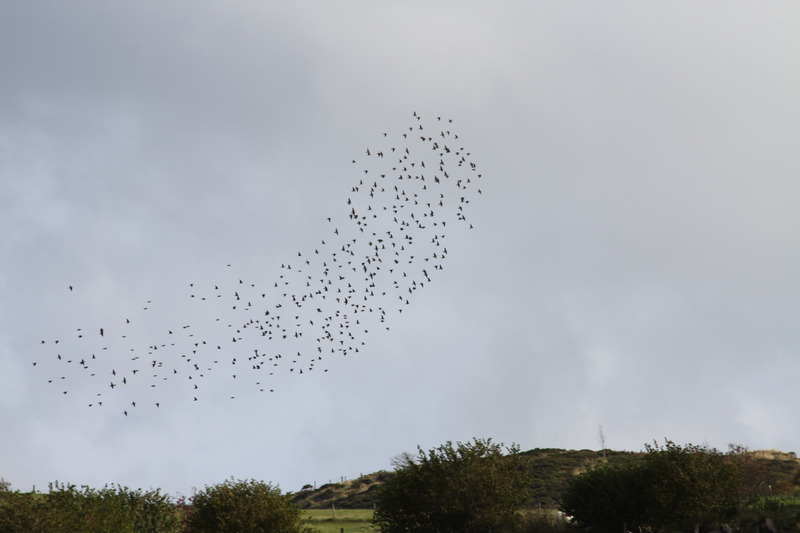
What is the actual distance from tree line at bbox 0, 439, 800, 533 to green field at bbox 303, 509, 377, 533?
22412 mm

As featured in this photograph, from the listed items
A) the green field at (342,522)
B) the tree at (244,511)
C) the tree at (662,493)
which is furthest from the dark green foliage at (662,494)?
the green field at (342,522)

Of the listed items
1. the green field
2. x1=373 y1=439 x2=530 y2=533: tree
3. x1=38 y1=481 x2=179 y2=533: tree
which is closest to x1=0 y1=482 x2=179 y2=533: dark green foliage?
x1=38 y1=481 x2=179 y2=533: tree

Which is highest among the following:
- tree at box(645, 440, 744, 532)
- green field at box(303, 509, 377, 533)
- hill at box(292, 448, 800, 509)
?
hill at box(292, 448, 800, 509)

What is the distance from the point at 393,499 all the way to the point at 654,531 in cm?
1808

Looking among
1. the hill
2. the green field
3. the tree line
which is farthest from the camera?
the hill

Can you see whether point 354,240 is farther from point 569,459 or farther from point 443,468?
point 569,459

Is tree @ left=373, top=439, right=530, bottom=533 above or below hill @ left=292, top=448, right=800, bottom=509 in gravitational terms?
below

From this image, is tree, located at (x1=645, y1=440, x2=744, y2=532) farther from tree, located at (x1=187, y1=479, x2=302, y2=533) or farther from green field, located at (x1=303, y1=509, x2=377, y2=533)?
green field, located at (x1=303, y1=509, x2=377, y2=533)

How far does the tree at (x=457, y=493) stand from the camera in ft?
176

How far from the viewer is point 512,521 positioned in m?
54.4

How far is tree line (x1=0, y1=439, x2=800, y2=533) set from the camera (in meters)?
49.7

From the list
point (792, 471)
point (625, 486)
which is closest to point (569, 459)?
point (792, 471)

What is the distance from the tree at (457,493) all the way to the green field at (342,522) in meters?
21.0

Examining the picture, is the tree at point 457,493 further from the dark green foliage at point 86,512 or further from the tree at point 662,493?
the dark green foliage at point 86,512
